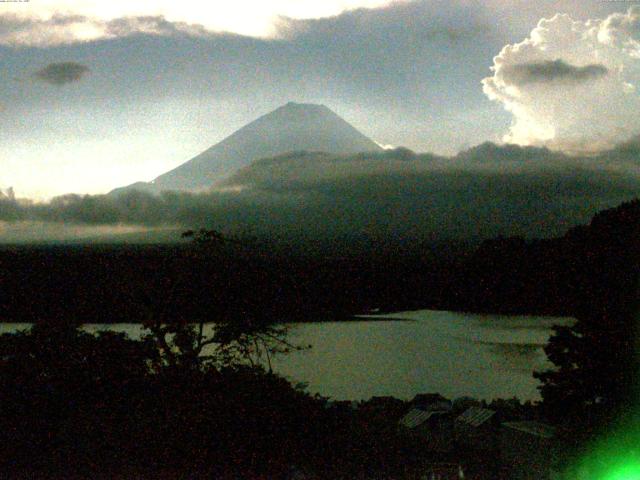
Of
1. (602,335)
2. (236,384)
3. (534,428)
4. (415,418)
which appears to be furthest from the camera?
(415,418)

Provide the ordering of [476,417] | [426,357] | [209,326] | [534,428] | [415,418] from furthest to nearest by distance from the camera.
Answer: [426,357] < [415,418] < [476,417] < [209,326] < [534,428]

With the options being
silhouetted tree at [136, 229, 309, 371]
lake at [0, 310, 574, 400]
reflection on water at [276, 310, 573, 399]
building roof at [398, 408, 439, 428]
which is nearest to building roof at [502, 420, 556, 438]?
building roof at [398, 408, 439, 428]

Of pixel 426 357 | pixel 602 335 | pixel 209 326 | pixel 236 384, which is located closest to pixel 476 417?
pixel 602 335

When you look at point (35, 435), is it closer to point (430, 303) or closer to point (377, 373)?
point (377, 373)

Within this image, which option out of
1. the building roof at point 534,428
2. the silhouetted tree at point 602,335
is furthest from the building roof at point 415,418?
the silhouetted tree at point 602,335

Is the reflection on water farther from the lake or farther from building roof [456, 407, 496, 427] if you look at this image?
building roof [456, 407, 496, 427]

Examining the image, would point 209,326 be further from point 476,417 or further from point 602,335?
point 602,335
